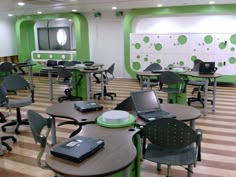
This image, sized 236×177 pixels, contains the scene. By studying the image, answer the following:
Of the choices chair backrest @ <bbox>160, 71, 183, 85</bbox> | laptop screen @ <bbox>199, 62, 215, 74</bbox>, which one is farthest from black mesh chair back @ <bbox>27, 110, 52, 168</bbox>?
laptop screen @ <bbox>199, 62, 215, 74</bbox>

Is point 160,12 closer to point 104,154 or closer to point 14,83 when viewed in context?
point 14,83

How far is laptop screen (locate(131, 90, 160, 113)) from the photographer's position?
2.64 m

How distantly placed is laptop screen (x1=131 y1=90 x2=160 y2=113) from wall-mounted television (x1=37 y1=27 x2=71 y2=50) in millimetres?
7959

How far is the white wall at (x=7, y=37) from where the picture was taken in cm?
1025

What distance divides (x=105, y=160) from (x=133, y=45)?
288 inches

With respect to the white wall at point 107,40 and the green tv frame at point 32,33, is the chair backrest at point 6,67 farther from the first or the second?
the white wall at point 107,40

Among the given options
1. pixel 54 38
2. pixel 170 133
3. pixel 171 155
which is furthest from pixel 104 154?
pixel 54 38

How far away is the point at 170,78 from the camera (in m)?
5.02

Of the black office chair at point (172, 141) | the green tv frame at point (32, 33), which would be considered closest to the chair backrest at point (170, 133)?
the black office chair at point (172, 141)

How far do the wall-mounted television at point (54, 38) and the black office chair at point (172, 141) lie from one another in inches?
333

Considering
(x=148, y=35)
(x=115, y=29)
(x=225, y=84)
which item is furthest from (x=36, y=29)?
(x=225, y=84)

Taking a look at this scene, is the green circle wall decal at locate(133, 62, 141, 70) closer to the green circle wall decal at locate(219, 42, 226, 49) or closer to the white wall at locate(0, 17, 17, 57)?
the green circle wall decal at locate(219, 42, 226, 49)

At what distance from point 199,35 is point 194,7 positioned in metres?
0.87

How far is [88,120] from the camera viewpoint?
2391 mm
